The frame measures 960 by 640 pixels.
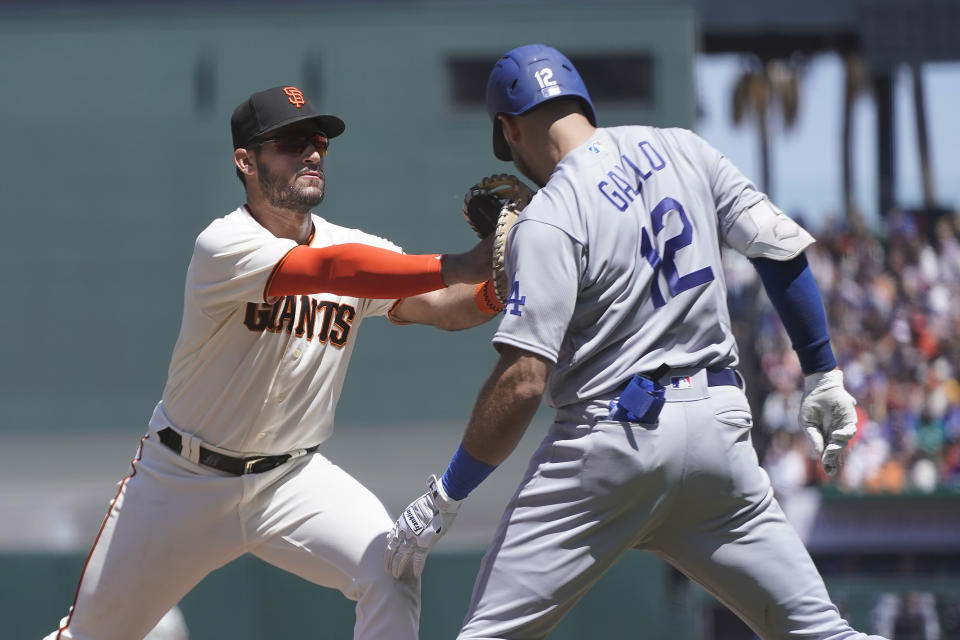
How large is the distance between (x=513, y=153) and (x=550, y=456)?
89 centimetres

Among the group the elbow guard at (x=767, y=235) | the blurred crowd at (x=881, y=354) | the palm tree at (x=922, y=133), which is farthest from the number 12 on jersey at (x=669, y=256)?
the palm tree at (x=922, y=133)

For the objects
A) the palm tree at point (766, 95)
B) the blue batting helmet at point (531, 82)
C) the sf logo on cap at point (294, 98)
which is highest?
the palm tree at point (766, 95)

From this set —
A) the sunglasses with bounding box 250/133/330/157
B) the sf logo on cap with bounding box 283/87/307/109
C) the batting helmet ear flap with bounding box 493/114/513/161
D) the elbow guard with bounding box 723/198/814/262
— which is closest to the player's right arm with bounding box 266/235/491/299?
the batting helmet ear flap with bounding box 493/114/513/161

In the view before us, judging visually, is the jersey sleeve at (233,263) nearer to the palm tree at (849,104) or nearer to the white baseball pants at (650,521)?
the white baseball pants at (650,521)

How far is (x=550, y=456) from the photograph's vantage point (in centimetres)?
319

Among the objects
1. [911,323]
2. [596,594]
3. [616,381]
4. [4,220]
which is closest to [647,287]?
[616,381]

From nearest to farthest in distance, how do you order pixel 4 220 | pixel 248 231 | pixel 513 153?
pixel 513 153 < pixel 248 231 < pixel 4 220

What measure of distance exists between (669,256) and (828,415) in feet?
2.25

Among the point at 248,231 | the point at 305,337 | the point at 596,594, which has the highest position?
the point at 248,231

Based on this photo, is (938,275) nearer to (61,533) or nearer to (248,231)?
(61,533)

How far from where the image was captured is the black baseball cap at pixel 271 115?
396 cm

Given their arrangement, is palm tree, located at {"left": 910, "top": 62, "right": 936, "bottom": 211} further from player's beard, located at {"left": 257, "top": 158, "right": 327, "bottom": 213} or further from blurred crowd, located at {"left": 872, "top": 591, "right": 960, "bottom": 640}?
player's beard, located at {"left": 257, "top": 158, "right": 327, "bottom": 213}

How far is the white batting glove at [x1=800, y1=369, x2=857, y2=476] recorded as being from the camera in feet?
11.1

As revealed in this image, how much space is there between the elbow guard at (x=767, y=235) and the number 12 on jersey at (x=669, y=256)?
0.15 meters
